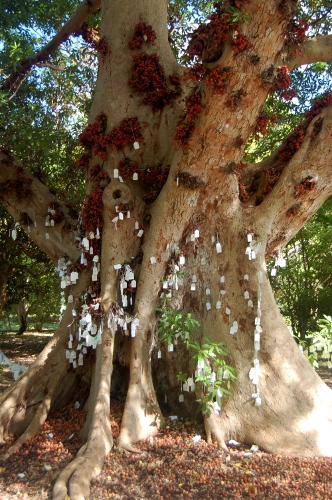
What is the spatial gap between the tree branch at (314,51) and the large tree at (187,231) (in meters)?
0.02

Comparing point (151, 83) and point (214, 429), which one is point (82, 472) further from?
point (151, 83)

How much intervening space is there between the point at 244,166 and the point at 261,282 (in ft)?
4.15

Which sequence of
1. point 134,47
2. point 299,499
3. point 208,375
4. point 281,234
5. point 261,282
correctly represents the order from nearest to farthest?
point 299,499
point 208,375
point 261,282
point 281,234
point 134,47

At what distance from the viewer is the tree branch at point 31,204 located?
5082 mm

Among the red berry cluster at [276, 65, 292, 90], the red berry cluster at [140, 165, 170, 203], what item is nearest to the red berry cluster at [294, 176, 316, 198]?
the red berry cluster at [276, 65, 292, 90]

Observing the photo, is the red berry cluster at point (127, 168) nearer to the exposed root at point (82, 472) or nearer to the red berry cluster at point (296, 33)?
the red berry cluster at point (296, 33)

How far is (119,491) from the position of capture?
10.6 feet

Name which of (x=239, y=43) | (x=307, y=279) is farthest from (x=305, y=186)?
(x=307, y=279)

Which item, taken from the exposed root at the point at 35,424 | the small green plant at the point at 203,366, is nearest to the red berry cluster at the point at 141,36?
the small green plant at the point at 203,366

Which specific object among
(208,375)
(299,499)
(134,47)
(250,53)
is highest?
(134,47)

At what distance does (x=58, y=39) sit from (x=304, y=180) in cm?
423

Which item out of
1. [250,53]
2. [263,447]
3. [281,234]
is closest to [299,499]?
[263,447]

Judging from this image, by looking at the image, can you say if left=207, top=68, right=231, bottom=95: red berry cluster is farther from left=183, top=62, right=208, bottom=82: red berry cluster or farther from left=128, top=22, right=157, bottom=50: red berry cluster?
left=128, top=22, right=157, bottom=50: red berry cluster

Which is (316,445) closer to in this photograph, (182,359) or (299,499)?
(299,499)
